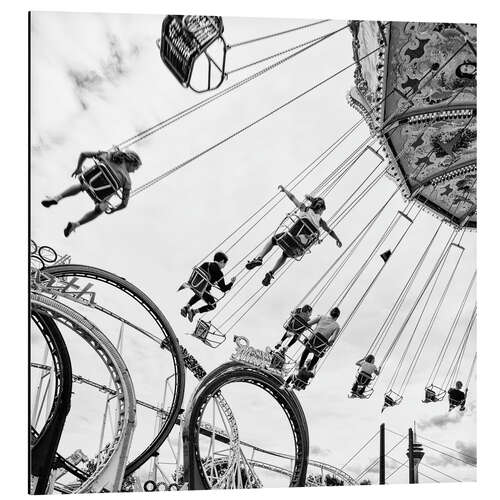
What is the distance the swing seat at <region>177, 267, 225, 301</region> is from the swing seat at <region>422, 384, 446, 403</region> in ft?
6.69

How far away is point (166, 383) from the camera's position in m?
5.92

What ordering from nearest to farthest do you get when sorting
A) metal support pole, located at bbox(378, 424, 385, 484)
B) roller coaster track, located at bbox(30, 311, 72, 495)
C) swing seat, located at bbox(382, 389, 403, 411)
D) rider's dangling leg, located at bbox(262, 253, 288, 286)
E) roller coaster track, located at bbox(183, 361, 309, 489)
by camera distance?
roller coaster track, located at bbox(30, 311, 72, 495) < roller coaster track, located at bbox(183, 361, 309, 489) < rider's dangling leg, located at bbox(262, 253, 288, 286) < metal support pole, located at bbox(378, 424, 385, 484) < swing seat, located at bbox(382, 389, 403, 411)

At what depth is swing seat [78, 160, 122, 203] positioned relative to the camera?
5.68 m

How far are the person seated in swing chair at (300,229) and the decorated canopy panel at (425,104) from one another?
0.74m

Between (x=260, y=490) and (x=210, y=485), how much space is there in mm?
380

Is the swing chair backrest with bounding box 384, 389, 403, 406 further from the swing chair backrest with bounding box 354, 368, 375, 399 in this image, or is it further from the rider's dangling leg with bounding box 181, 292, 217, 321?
the rider's dangling leg with bounding box 181, 292, 217, 321

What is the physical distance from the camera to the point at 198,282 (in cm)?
598

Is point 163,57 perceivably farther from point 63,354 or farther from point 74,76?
point 63,354

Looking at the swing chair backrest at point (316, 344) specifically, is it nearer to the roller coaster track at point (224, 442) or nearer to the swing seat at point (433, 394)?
the roller coaster track at point (224, 442)

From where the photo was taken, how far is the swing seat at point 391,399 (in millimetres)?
6480

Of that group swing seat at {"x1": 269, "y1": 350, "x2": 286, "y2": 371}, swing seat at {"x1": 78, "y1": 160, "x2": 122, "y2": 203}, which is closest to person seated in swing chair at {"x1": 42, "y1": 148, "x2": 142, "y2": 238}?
swing seat at {"x1": 78, "y1": 160, "x2": 122, "y2": 203}
